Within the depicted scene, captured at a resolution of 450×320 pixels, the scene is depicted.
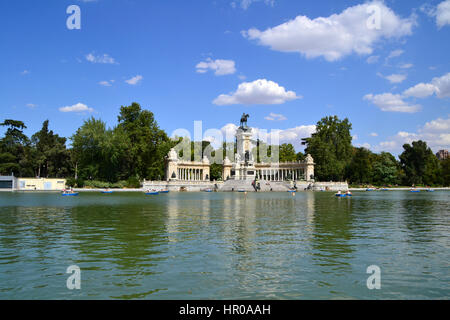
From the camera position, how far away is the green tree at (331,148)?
322ft

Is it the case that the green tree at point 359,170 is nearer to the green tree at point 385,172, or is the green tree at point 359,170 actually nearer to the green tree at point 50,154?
the green tree at point 385,172

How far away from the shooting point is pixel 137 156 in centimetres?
8762

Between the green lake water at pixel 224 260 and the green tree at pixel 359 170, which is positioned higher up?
the green tree at pixel 359 170

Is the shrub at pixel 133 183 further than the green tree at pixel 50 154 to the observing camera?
No

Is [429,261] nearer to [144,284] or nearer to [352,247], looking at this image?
[352,247]

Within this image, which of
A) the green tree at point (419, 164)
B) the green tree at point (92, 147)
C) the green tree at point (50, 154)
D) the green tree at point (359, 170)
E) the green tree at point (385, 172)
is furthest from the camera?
the green tree at point (419, 164)

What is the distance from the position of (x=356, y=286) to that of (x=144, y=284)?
5563 mm

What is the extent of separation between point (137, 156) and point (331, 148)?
170ft

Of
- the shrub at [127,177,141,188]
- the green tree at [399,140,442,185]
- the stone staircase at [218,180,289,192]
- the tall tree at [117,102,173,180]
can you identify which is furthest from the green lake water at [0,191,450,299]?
the green tree at [399,140,442,185]

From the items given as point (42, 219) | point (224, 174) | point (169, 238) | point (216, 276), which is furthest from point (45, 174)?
point (216, 276)

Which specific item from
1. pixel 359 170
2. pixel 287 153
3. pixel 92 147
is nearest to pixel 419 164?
pixel 359 170

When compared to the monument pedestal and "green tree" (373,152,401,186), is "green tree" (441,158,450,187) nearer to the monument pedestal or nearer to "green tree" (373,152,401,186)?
"green tree" (373,152,401,186)

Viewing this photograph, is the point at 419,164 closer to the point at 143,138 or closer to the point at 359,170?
the point at 359,170

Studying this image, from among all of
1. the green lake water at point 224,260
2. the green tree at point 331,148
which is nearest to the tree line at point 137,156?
the green tree at point 331,148
